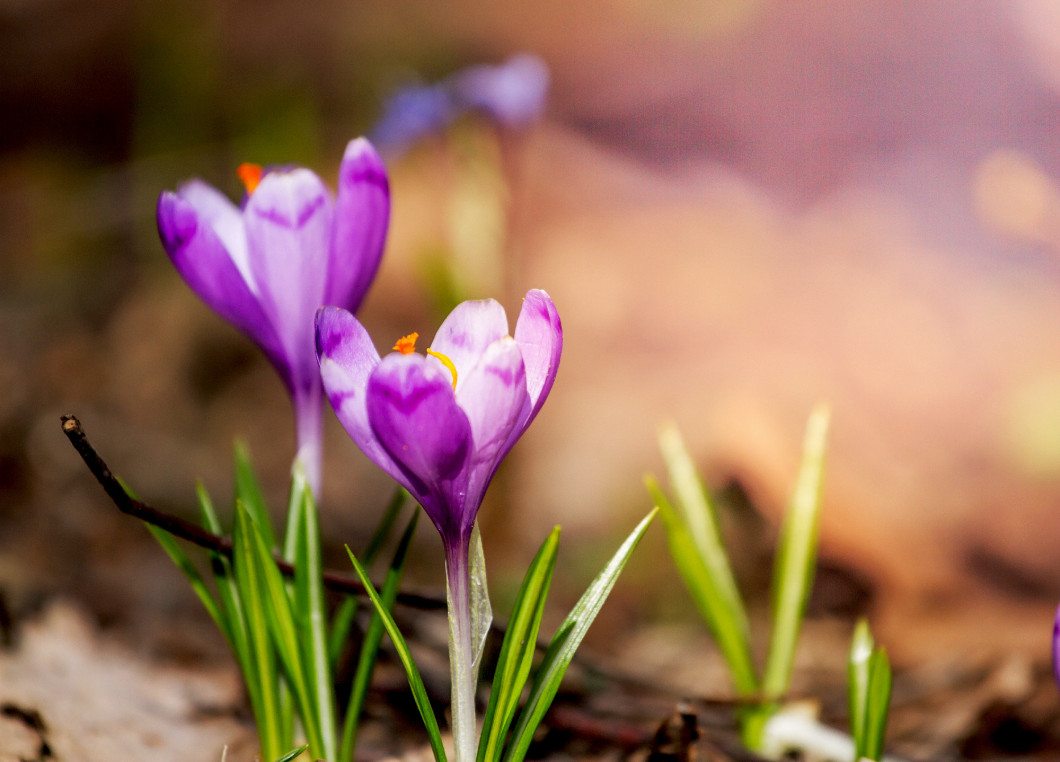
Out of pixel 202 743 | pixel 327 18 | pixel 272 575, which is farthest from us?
pixel 327 18

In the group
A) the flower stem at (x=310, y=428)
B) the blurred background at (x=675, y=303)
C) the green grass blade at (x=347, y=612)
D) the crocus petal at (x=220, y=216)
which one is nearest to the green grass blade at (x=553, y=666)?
the green grass blade at (x=347, y=612)

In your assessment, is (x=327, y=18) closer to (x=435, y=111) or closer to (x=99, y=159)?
(x=99, y=159)

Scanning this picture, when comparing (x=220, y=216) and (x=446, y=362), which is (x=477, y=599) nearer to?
(x=446, y=362)

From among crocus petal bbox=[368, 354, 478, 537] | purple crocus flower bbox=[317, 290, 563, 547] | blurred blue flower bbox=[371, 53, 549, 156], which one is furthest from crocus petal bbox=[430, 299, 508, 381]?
blurred blue flower bbox=[371, 53, 549, 156]

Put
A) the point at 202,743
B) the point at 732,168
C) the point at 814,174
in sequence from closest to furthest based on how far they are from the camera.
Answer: the point at 202,743
the point at 814,174
the point at 732,168

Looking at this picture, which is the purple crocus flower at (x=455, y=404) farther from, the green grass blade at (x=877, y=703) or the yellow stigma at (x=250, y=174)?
the green grass blade at (x=877, y=703)

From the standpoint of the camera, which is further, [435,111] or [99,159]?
[99,159]

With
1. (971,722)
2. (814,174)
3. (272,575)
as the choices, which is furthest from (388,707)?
(814,174)
